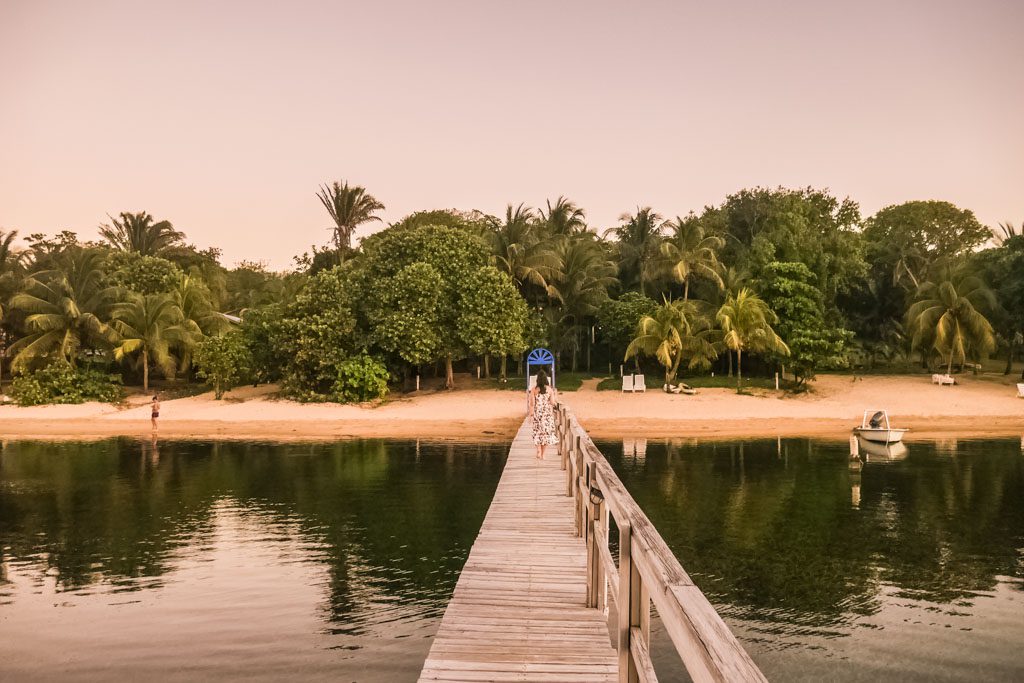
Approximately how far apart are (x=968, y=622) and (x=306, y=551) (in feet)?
36.3

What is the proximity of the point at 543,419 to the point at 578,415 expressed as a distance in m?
18.2

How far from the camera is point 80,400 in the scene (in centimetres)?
4175

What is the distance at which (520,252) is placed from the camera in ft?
154

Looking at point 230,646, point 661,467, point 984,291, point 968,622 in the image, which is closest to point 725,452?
point 661,467

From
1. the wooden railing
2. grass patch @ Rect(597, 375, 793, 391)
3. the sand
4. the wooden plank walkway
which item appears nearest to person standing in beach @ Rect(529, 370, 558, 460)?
the wooden plank walkway

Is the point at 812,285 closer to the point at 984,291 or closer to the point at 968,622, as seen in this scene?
the point at 984,291

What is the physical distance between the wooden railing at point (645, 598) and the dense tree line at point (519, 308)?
107 feet

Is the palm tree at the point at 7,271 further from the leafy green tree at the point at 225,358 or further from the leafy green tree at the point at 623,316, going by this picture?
the leafy green tree at the point at 623,316

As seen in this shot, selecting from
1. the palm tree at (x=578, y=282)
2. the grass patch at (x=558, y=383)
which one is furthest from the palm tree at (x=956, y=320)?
the grass patch at (x=558, y=383)

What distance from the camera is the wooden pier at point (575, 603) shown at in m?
3.67

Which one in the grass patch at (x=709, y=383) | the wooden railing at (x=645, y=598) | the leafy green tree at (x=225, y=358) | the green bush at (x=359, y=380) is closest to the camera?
the wooden railing at (x=645, y=598)

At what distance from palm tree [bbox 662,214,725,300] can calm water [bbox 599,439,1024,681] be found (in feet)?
72.8

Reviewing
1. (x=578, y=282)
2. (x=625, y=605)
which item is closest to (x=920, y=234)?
(x=578, y=282)

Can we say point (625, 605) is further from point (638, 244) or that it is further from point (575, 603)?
point (638, 244)
